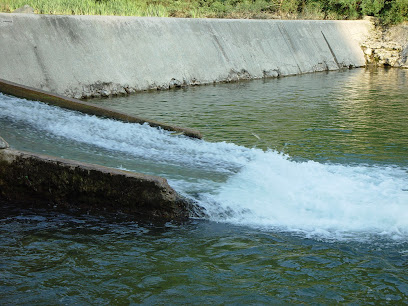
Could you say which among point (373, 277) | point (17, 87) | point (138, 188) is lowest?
point (373, 277)

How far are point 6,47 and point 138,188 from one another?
7761mm

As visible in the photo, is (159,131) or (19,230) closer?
(19,230)

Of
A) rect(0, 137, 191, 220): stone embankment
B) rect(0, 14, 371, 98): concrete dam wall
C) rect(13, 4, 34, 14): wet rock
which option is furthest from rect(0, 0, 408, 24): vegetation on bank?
rect(0, 137, 191, 220): stone embankment

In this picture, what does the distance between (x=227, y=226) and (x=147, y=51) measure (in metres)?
10.0

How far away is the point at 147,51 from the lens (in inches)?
576

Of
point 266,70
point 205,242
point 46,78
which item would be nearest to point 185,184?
point 205,242

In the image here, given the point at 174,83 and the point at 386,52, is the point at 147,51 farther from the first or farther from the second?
the point at 386,52

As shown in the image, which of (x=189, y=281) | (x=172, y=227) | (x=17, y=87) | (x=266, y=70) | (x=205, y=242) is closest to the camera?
(x=189, y=281)

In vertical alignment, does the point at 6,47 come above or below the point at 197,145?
above

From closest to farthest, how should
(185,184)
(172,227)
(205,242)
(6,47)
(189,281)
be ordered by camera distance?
1. (189,281)
2. (205,242)
3. (172,227)
4. (185,184)
5. (6,47)

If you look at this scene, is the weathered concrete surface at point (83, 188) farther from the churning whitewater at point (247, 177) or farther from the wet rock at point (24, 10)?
the wet rock at point (24, 10)

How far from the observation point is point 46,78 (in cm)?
1212

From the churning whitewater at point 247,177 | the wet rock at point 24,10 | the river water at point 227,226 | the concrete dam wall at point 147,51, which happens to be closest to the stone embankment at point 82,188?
the river water at point 227,226

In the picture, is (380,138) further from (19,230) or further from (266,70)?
(266,70)
